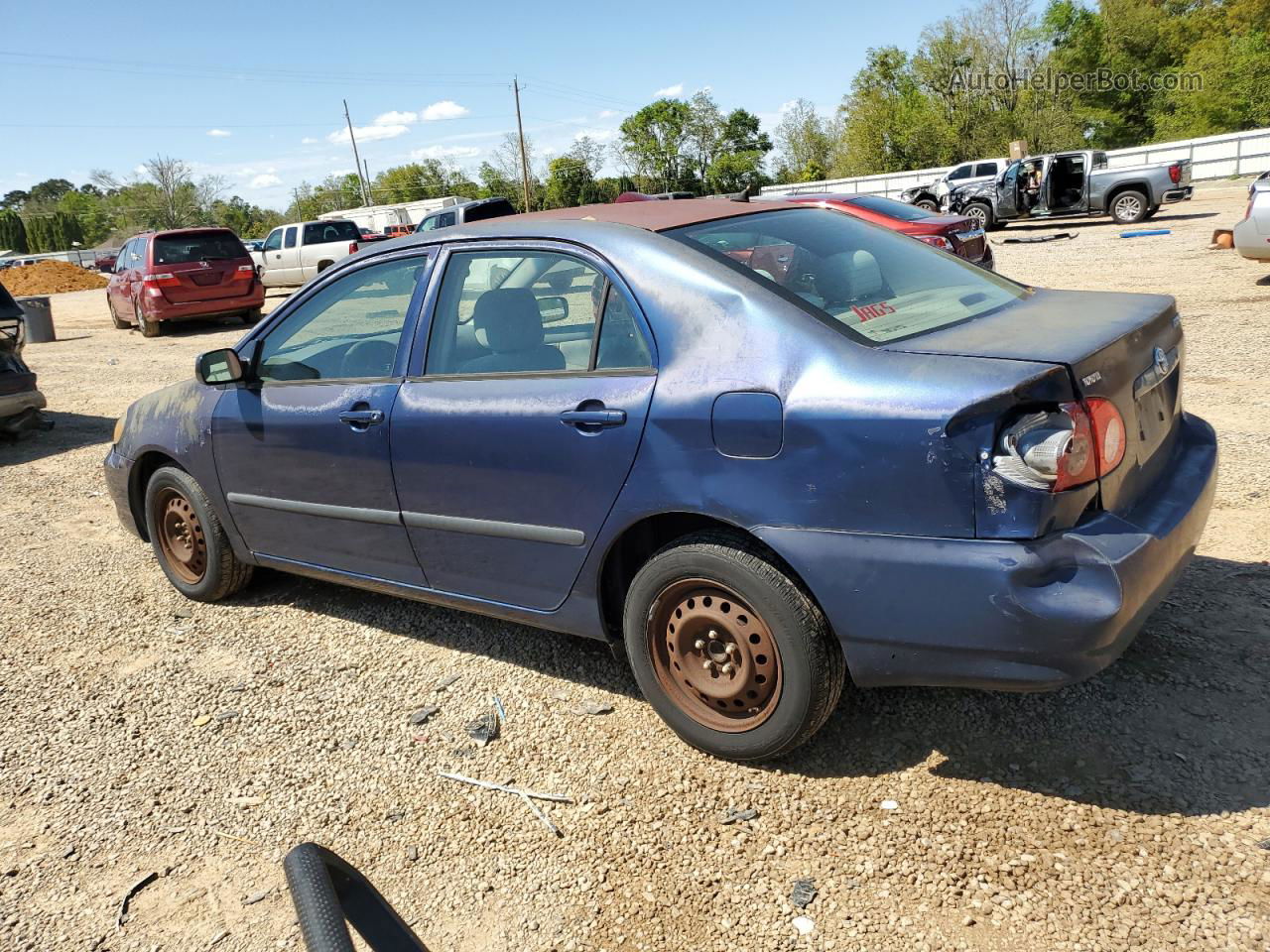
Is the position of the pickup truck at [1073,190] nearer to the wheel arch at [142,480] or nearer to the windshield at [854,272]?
the windshield at [854,272]

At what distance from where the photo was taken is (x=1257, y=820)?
2.50 m

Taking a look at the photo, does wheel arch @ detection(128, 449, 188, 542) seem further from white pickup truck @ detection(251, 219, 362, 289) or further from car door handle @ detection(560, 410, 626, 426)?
white pickup truck @ detection(251, 219, 362, 289)

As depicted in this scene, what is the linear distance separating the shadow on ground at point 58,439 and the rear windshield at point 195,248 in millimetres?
7738

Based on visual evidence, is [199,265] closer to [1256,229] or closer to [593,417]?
[1256,229]

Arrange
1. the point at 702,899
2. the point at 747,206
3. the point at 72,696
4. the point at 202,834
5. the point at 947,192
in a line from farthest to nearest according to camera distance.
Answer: the point at 947,192, the point at 72,696, the point at 747,206, the point at 202,834, the point at 702,899

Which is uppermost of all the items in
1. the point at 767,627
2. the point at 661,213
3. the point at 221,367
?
the point at 661,213

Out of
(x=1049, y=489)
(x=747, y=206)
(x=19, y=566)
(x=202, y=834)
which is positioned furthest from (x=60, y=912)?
(x=19, y=566)

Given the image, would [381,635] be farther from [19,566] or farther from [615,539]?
[19,566]

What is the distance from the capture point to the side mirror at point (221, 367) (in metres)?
4.09

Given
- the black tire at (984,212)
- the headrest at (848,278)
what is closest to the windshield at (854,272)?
the headrest at (848,278)

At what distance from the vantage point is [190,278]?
16812 mm

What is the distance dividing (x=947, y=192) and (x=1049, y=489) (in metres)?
26.2

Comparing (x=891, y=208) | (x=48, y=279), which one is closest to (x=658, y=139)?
(x=48, y=279)

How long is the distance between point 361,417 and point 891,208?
35.5ft
